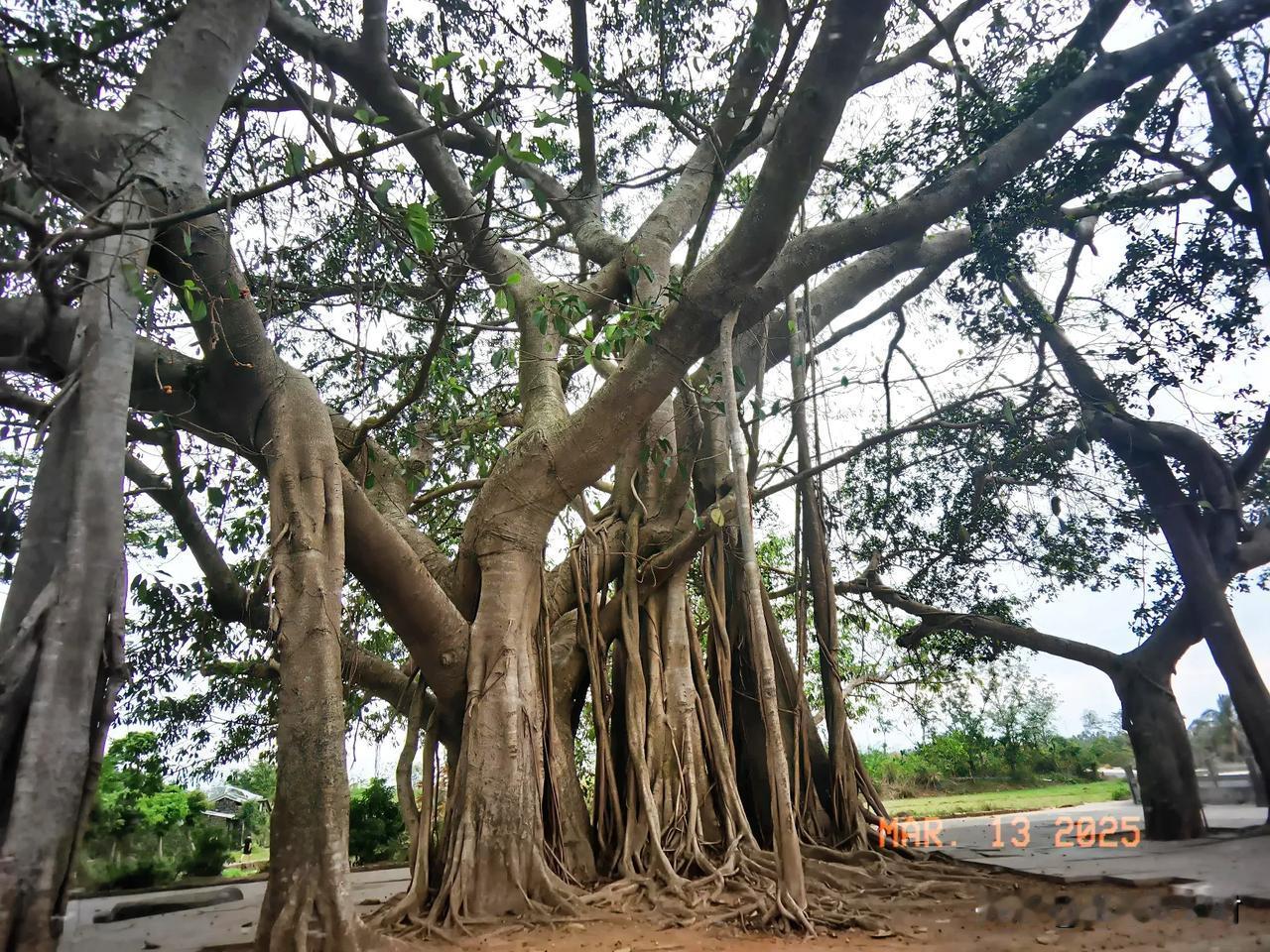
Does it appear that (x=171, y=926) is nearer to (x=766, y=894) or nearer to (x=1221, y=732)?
(x=766, y=894)

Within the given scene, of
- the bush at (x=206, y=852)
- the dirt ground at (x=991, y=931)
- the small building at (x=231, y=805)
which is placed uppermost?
the small building at (x=231, y=805)

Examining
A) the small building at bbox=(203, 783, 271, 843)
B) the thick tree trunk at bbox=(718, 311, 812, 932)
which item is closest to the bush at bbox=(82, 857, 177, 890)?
the small building at bbox=(203, 783, 271, 843)

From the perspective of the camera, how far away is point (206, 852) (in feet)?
20.5

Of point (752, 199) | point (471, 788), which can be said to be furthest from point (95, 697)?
point (752, 199)

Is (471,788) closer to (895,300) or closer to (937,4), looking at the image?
(895,300)

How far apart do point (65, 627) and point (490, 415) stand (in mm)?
3087

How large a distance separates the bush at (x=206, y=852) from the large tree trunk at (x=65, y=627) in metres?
4.99

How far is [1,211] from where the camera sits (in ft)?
5.77

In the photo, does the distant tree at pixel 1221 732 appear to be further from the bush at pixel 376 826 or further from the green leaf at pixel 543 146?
the bush at pixel 376 826

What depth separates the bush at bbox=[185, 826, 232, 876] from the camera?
6145mm

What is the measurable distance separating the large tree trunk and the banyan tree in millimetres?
10

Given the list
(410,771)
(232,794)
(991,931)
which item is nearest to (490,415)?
(410,771)

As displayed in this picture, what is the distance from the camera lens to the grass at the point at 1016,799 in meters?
4.78

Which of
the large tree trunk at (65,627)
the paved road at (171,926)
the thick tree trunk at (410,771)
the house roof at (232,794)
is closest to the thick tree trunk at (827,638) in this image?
the thick tree trunk at (410,771)
